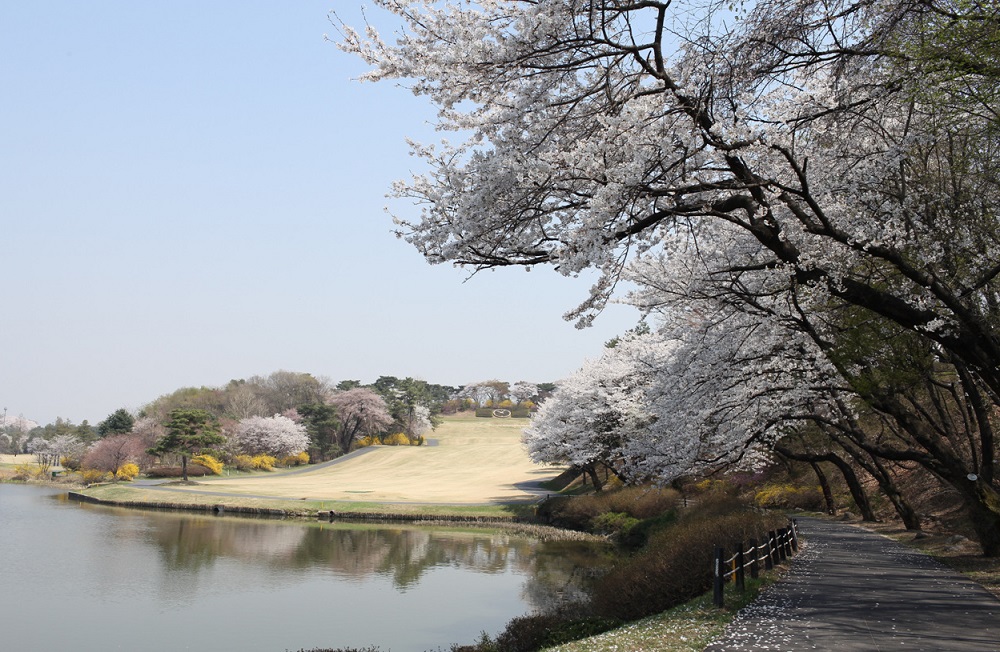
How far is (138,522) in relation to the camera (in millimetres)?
41188

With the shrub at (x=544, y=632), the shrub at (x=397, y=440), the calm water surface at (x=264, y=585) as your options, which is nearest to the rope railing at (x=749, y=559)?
the shrub at (x=544, y=632)

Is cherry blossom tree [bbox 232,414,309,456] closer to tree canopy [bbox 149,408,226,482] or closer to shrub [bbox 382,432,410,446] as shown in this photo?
shrub [bbox 382,432,410,446]

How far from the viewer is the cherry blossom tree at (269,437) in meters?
83.2

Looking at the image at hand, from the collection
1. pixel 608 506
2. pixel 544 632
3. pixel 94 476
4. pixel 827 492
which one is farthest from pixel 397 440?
pixel 544 632

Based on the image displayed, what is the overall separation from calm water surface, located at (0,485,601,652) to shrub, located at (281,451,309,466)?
46.0 meters

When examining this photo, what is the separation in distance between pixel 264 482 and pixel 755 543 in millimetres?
58607

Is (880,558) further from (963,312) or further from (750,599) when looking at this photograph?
(963,312)

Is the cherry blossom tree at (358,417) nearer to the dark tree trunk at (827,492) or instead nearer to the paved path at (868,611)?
the dark tree trunk at (827,492)

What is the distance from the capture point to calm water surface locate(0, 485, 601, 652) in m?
17.7

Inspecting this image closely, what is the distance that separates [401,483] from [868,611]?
58103 mm

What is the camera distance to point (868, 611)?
11.4 m

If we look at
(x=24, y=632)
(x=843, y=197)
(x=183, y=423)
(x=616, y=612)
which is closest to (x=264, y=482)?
(x=183, y=423)

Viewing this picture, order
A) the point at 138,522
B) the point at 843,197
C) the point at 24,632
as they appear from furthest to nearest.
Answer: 1. the point at 138,522
2. the point at 24,632
3. the point at 843,197

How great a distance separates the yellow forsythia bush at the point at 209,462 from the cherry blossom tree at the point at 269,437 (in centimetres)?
711
